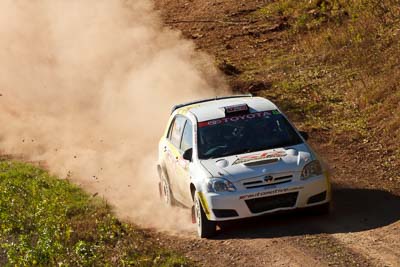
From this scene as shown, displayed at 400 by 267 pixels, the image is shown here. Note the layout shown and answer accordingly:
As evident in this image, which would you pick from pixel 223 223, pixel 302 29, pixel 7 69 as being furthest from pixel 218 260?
pixel 7 69

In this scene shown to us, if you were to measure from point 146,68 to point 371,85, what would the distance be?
26.1ft

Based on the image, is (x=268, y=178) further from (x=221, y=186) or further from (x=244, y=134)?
(x=244, y=134)

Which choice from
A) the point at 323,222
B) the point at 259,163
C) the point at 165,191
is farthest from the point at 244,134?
the point at 165,191

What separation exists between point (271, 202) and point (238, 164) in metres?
0.72

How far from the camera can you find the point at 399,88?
20656mm

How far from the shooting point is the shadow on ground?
12.8 m

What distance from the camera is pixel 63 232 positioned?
14.1m

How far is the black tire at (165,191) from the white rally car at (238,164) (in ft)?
0.08

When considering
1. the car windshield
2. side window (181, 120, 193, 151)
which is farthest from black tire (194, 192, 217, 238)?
side window (181, 120, 193, 151)

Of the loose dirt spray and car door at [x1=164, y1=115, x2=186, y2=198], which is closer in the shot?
car door at [x1=164, y1=115, x2=186, y2=198]

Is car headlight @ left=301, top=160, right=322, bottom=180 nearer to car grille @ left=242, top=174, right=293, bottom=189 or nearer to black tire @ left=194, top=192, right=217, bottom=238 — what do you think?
car grille @ left=242, top=174, right=293, bottom=189

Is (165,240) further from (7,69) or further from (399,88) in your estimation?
(7,69)

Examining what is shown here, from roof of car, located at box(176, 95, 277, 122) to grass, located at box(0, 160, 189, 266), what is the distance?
2.00 m

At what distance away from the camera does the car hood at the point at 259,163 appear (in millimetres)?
12859
